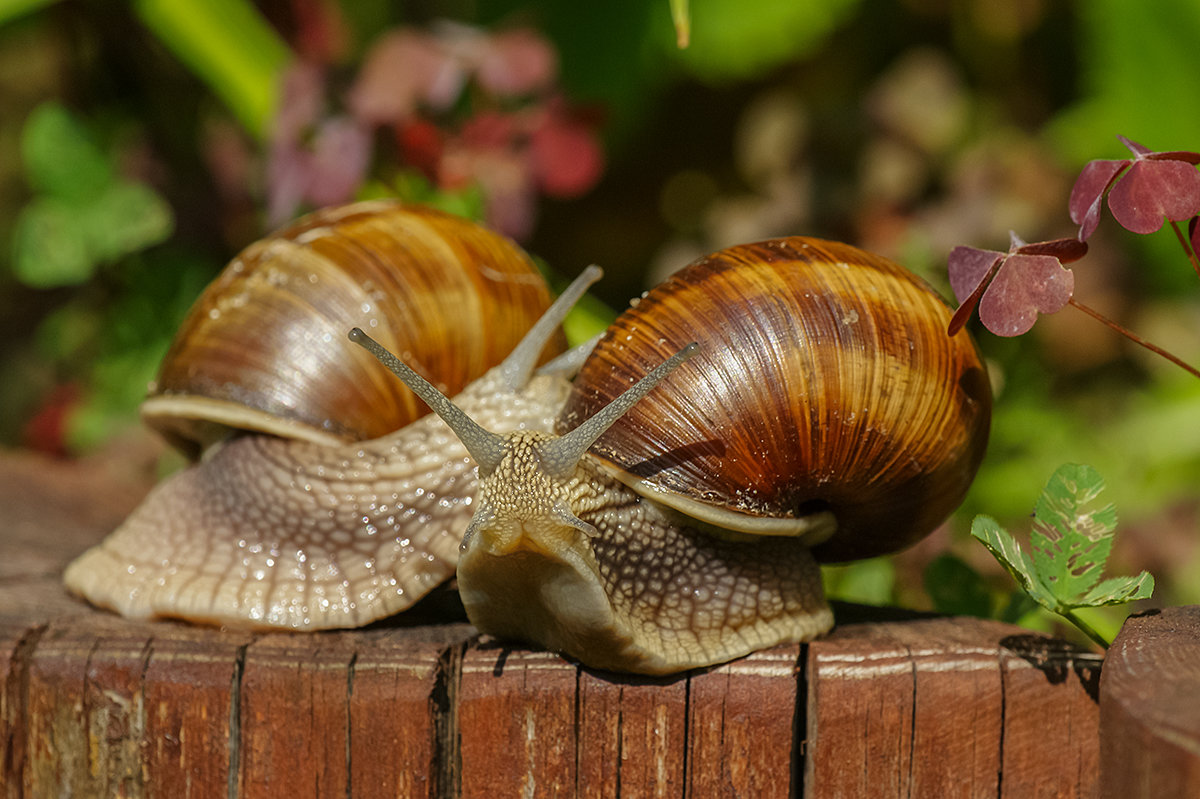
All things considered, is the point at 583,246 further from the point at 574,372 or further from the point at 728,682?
the point at 728,682

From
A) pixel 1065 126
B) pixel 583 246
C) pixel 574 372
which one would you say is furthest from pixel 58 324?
pixel 1065 126

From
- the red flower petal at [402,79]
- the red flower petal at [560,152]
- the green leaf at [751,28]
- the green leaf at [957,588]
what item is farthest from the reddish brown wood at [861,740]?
the green leaf at [751,28]

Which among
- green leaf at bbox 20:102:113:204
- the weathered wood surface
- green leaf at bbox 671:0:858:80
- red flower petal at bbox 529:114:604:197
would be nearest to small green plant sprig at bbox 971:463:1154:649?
the weathered wood surface

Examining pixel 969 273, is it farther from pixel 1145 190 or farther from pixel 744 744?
pixel 744 744

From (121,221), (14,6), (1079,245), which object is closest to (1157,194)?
(1079,245)

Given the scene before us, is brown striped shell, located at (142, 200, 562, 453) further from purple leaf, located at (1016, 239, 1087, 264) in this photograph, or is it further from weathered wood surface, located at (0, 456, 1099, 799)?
purple leaf, located at (1016, 239, 1087, 264)

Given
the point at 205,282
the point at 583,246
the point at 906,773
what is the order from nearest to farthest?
the point at 906,773
the point at 205,282
the point at 583,246
